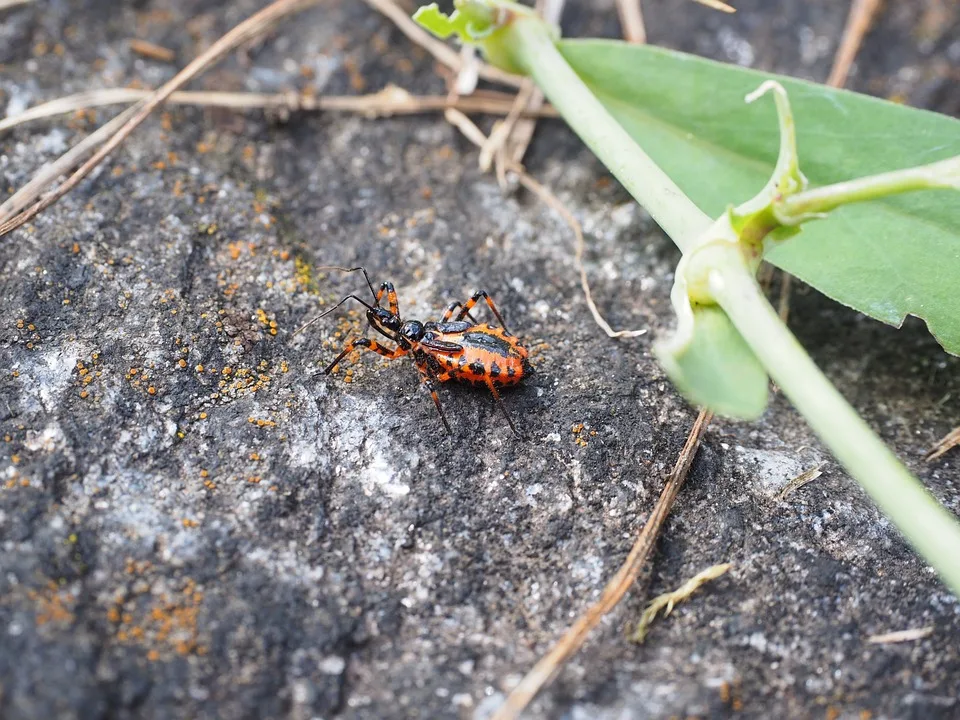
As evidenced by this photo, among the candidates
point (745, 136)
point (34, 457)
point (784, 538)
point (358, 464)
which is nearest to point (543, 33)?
point (745, 136)

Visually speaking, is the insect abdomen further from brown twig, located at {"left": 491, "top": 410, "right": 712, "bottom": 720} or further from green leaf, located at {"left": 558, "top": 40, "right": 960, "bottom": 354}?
green leaf, located at {"left": 558, "top": 40, "right": 960, "bottom": 354}

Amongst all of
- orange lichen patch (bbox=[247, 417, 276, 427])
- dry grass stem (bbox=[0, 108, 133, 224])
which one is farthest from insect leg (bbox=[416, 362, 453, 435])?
dry grass stem (bbox=[0, 108, 133, 224])

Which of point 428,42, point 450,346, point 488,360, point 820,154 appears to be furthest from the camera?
point 428,42

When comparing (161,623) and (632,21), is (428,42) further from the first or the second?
(161,623)

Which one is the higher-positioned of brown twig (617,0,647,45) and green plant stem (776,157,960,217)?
brown twig (617,0,647,45)

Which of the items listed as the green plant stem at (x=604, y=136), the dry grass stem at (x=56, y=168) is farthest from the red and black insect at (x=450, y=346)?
the dry grass stem at (x=56, y=168)

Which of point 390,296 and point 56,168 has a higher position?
point 56,168

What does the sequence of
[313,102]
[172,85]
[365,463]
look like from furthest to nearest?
[313,102] → [172,85] → [365,463]

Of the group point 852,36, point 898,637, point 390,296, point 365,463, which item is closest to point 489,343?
point 390,296
